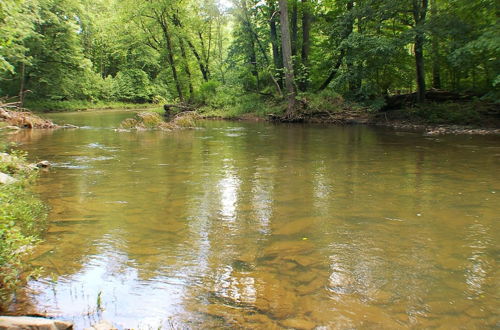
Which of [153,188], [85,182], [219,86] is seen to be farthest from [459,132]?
[219,86]

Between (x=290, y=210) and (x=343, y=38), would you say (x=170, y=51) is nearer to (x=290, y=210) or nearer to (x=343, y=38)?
(x=343, y=38)

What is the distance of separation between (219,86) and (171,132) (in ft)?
38.6

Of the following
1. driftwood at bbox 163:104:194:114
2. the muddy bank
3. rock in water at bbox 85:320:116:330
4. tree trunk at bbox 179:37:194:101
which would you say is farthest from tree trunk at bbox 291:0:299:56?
rock in water at bbox 85:320:116:330

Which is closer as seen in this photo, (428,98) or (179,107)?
(428,98)

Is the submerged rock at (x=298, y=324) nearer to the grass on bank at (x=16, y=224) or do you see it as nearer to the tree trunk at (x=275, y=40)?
the grass on bank at (x=16, y=224)

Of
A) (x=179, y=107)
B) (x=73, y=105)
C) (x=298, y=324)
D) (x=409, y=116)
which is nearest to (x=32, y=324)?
(x=298, y=324)

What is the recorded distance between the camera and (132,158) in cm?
1057

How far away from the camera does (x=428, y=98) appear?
62.4ft

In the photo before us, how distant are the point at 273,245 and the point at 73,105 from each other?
42.2 m

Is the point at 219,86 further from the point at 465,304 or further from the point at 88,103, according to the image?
the point at 465,304

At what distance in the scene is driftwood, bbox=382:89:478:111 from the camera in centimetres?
1805

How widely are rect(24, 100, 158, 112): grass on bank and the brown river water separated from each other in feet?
106

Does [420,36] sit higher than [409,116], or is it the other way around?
[420,36]

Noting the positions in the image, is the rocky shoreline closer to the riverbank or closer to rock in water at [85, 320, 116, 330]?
rock in water at [85, 320, 116, 330]
